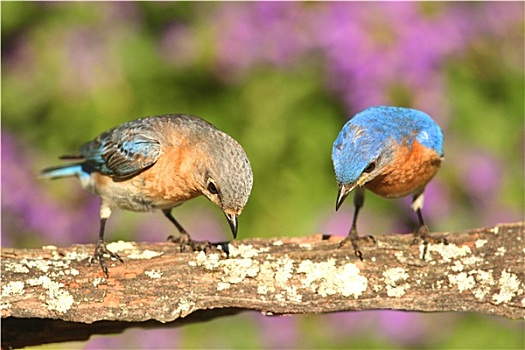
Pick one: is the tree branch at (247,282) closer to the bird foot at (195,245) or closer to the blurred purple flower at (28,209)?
the bird foot at (195,245)

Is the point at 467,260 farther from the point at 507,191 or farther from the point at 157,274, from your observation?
the point at 507,191

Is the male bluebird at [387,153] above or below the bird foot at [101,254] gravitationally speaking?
above

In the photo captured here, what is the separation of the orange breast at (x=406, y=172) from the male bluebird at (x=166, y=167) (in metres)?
0.92

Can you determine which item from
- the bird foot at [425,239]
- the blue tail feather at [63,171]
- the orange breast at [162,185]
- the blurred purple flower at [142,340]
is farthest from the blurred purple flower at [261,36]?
the bird foot at [425,239]

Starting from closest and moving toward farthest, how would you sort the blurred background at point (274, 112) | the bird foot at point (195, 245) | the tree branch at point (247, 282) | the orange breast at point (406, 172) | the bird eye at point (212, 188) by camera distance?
the tree branch at point (247, 282)
the bird eye at point (212, 188)
the bird foot at point (195, 245)
the orange breast at point (406, 172)
the blurred background at point (274, 112)

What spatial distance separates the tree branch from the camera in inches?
159

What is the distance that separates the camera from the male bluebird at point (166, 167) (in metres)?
4.14

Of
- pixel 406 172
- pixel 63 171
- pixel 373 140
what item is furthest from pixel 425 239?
pixel 63 171

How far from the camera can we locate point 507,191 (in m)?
6.27

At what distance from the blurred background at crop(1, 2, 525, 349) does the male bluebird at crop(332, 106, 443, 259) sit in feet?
3.95

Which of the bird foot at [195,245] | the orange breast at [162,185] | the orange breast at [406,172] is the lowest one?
the bird foot at [195,245]

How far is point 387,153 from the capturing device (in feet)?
14.7

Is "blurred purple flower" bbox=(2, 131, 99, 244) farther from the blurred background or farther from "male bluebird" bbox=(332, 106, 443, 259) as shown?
"male bluebird" bbox=(332, 106, 443, 259)

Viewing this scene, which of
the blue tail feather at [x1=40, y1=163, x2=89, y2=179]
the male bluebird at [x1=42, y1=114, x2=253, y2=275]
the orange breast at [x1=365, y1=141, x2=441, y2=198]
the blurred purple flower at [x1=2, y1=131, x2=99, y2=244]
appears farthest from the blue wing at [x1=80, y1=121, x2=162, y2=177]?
the orange breast at [x1=365, y1=141, x2=441, y2=198]
